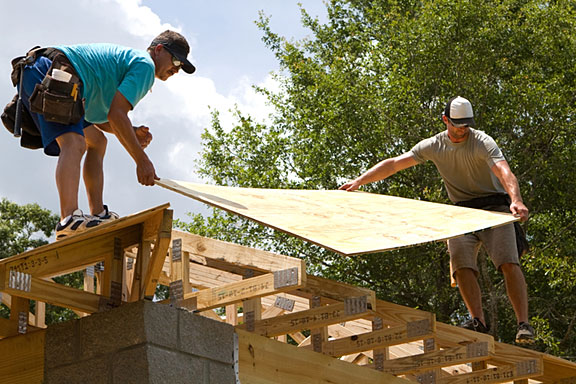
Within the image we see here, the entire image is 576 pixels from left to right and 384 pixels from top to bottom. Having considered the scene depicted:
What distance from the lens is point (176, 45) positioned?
14.6 feet

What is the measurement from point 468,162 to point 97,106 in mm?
2567

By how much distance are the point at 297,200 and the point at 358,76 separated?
12.4m

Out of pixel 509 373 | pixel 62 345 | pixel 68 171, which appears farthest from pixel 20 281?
pixel 509 373

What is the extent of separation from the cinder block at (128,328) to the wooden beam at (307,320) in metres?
1.05

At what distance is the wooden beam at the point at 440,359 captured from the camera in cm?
530

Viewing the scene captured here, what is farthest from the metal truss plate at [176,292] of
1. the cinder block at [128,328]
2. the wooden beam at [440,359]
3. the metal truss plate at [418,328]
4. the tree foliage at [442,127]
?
the tree foliage at [442,127]

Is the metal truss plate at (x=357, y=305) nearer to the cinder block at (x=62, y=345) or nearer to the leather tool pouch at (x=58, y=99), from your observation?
the cinder block at (x=62, y=345)

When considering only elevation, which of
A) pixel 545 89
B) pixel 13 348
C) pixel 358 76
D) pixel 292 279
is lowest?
pixel 13 348

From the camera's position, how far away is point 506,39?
1582 centimetres

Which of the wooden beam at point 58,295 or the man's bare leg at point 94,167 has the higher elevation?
the man's bare leg at point 94,167

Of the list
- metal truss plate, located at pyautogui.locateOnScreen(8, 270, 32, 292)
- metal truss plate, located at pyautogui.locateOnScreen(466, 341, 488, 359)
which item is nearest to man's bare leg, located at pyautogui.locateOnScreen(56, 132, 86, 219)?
metal truss plate, located at pyautogui.locateOnScreen(8, 270, 32, 292)

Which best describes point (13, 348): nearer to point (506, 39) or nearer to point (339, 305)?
point (339, 305)

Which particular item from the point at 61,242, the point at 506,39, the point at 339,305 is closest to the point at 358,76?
the point at 506,39

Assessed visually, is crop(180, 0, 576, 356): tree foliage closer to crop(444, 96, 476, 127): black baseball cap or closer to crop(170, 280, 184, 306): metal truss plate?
crop(444, 96, 476, 127): black baseball cap
